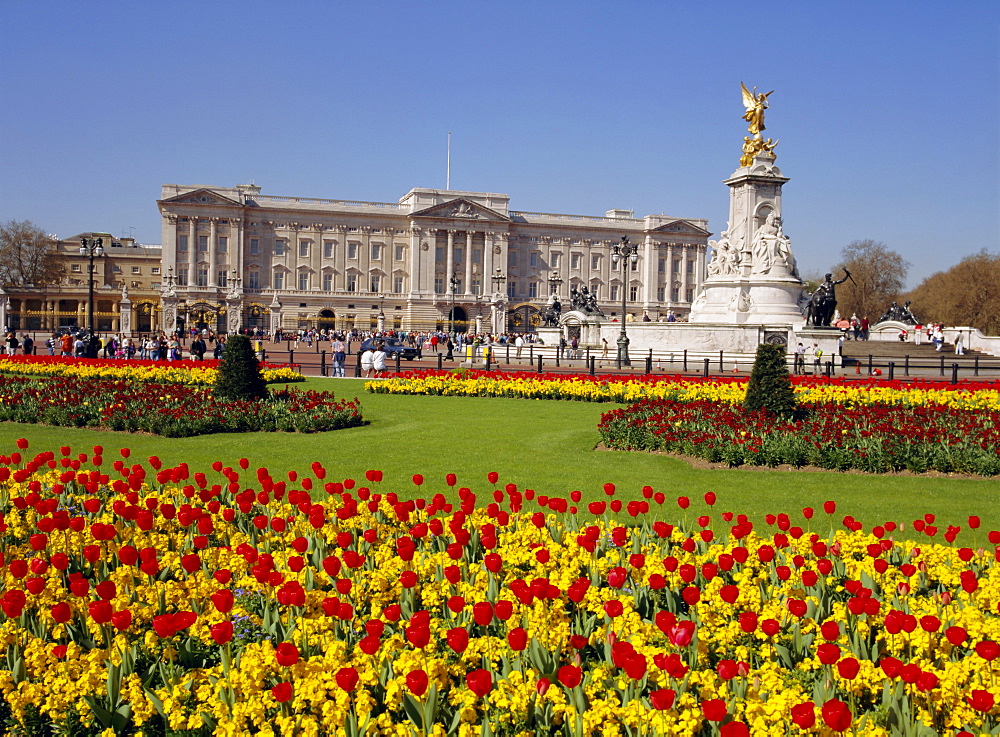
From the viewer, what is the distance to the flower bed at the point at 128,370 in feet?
65.4

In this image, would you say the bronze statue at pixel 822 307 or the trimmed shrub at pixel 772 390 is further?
the bronze statue at pixel 822 307

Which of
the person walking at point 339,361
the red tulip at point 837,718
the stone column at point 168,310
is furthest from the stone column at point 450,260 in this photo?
the red tulip at point 837,718

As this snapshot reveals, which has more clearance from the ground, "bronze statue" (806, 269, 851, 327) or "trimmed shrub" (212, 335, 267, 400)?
"bronze statue" (806, 269, 851, 327)

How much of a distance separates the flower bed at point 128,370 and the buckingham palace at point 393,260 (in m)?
60.2

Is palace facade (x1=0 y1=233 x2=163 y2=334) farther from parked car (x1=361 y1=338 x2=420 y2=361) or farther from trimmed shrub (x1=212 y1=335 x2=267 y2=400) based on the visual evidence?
trimmed shrub (x1=212 y1=335 x2=267 y2=400)

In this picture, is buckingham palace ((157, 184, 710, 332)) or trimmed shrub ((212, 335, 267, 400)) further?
buckingham palace ((157, 184, 710, 332))

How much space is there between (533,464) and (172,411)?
18.6 feet

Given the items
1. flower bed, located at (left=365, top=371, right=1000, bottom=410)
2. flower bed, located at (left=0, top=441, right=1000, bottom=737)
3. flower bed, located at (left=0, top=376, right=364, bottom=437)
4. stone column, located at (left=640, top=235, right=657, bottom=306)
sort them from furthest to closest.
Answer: stone column, located at (left=640, top=235, right=657, bottom=306) → flower bed, located at (left=365, top=371, right=1000, bottom=410) → flower bed, located at (left=0, top=376, right=364, bottom=437) → flower bed, located at (left=0, top=441, right=1000, bottom=737)

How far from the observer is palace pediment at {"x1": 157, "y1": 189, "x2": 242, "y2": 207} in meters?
83.6

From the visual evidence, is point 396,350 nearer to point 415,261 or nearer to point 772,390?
point 772,390

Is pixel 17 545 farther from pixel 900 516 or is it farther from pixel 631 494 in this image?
pixel 900 516

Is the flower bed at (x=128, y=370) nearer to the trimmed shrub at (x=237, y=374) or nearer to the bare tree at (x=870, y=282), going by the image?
the trimmed shrub at (x=237, y=374)

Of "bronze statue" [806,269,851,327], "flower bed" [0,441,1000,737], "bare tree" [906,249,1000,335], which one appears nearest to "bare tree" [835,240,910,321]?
"bare tree" [906,249,1000,335]

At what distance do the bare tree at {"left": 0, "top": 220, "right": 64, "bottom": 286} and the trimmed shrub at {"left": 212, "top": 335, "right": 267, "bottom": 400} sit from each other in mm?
79934
